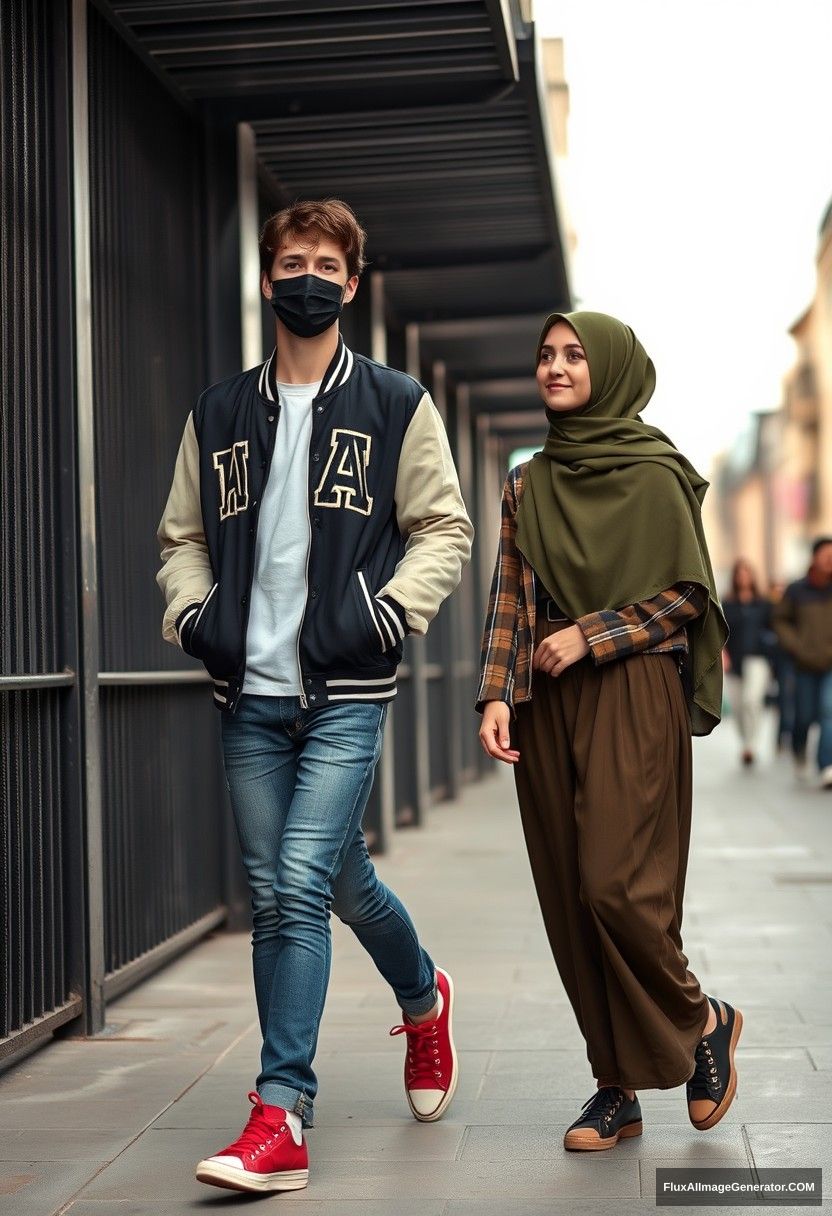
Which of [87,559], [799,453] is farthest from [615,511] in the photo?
[799,453]

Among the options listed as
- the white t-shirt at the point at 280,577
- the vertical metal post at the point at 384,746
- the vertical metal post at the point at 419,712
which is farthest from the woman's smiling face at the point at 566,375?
the vertical metal post at the point at 419,712

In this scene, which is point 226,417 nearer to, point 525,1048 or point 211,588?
point 211,588

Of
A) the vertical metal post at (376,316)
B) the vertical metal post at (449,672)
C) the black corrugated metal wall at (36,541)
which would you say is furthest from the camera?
the vertical metal post at (449,672)

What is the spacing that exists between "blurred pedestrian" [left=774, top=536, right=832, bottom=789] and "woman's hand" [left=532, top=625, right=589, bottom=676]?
10.7 m

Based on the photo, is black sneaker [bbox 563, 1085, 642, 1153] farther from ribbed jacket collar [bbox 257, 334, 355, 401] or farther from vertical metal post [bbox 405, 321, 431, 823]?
vertical metal post [bbox 405, 321, 431, 823]

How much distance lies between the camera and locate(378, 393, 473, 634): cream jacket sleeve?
432 cm

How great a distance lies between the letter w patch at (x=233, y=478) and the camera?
4.33 meters

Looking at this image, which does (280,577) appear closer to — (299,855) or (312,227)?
(299,855)

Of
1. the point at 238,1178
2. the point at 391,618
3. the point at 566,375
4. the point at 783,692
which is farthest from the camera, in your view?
the point at 783,692

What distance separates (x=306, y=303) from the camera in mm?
4340

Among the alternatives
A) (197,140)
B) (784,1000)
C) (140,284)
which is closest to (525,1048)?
(784,1000)

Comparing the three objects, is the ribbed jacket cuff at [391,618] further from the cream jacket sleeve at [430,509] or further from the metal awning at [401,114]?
the metal awning at [401,114]

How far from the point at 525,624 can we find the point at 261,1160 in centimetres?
139

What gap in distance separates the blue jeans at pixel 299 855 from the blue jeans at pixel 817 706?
424 inches
